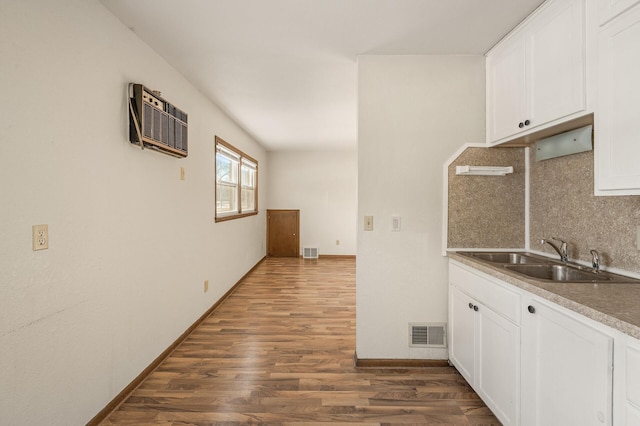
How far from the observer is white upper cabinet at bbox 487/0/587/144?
→ 1.69m

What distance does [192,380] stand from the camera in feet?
7.97

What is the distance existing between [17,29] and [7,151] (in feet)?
1.78

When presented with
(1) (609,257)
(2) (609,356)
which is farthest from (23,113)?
(1) (609,257)

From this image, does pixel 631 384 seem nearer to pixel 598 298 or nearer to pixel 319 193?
pixel 598 298

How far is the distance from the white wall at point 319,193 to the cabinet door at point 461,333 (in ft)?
17.0

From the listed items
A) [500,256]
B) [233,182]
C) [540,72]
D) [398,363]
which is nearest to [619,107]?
[540,72]

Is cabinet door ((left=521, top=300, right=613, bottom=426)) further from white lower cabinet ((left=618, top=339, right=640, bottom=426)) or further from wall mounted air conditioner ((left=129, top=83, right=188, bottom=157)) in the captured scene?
wall mounted air conditioner ((left=129, top=83, right=188, bottom=157))

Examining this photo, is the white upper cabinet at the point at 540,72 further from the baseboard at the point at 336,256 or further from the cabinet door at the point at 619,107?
the baseboard at the point at 336,256

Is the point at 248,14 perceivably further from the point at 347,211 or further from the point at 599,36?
the point at 347,211

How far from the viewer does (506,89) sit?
2318 millimetres

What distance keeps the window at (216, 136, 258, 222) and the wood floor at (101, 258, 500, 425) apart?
1659 mm

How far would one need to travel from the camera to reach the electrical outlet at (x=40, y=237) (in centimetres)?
154

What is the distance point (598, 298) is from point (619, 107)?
0.84 metres

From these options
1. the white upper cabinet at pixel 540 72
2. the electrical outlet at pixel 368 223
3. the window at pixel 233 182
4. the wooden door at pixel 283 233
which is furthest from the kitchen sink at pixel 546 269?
the wooden door at pixel 283 233
